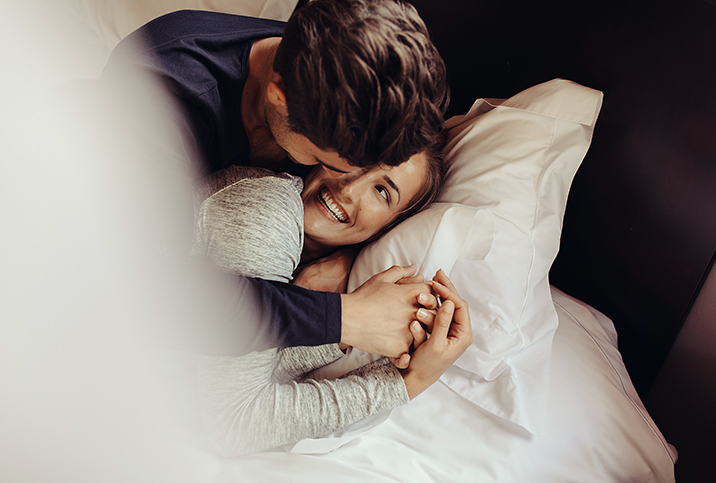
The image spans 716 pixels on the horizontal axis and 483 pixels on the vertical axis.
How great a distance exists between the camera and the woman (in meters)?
0.76

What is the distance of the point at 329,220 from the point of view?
0.98 m

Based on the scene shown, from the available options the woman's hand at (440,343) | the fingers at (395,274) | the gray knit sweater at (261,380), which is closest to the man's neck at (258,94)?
the gray knit sweater at (261,380)

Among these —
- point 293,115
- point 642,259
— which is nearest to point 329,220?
point 293,115

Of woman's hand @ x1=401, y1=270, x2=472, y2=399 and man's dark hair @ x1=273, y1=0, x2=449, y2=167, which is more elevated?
man's dark hair @ x1=273, y1=0, x2=449, y2=167

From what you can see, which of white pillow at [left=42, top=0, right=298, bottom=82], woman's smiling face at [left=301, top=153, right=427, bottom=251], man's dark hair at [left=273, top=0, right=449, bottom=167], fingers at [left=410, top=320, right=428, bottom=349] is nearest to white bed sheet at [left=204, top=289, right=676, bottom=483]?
fingers at [left=410, top=320, right=428, bottom=349]

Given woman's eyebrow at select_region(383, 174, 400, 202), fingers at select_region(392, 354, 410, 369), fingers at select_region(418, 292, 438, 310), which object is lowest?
fingers at select_region(392, 354, 410, 369)

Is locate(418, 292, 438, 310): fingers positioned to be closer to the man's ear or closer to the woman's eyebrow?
the woman's eyebrow

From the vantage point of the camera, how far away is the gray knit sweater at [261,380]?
76 cm

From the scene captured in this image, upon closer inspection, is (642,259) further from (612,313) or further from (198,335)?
(198,335)

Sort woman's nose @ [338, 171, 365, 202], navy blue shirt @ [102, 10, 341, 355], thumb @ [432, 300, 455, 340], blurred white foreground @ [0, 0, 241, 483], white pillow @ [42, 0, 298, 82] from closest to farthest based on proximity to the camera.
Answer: blurred white foreground @ [0, 0, 241, 483] → navy blue shirt @ [102, 10, 341, 355] → thumb @ [432, 300, 455, 340] → woman's nose @ [338, 171, 365, 202] → white pillow @ [42, 0, 298, 82]

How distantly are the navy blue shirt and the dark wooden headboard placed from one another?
0.51m

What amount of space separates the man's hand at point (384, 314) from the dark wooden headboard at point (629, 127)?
484mm

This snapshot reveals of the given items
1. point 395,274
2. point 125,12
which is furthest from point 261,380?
point 125,12

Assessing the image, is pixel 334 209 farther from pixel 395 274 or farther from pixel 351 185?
pixel 395 274
